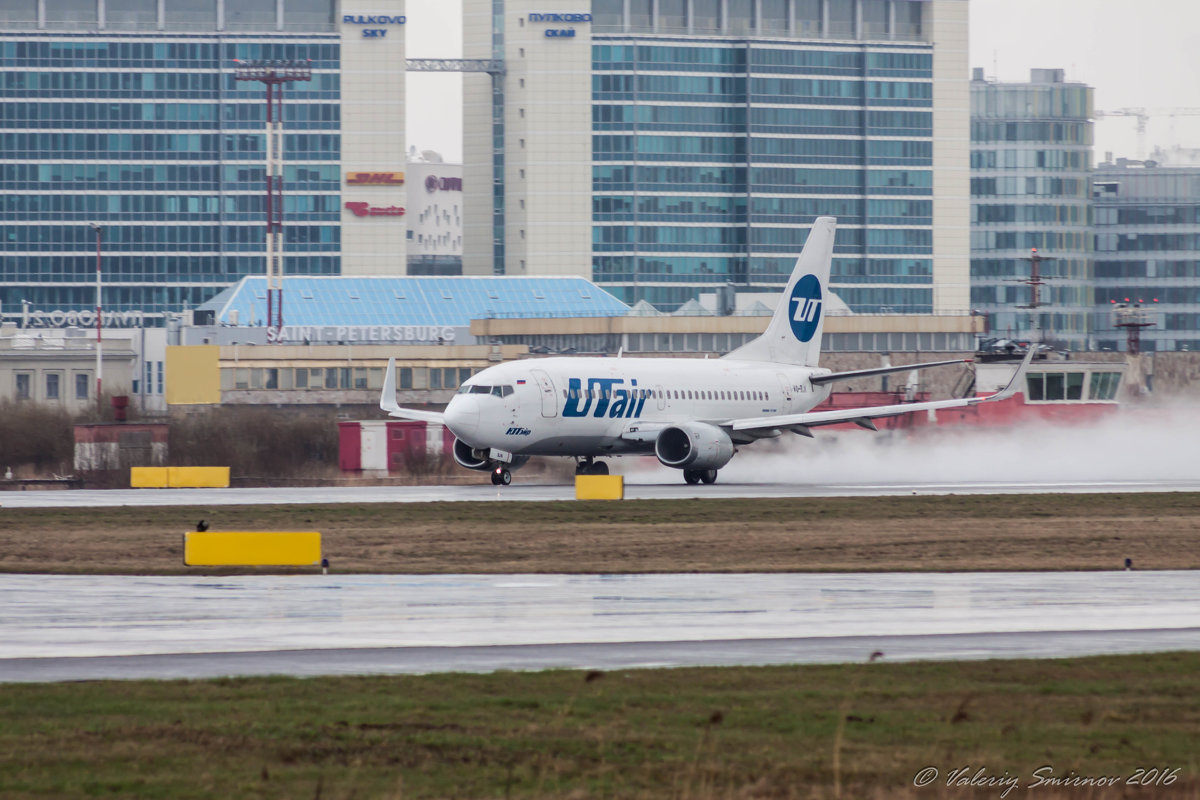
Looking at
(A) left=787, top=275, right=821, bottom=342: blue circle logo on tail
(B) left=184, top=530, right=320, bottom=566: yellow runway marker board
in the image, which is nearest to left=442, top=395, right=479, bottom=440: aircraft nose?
(A) left=787, top=275, right=821, bottom=342: blue circle logo on tail

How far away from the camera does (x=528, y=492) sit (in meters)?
55.4

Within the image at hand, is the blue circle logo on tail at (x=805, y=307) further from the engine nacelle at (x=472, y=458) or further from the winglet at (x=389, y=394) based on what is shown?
the winglet at (x=389, y=394)

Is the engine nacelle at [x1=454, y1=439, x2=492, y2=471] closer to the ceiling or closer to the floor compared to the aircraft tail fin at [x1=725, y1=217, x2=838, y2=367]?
closer to the floor

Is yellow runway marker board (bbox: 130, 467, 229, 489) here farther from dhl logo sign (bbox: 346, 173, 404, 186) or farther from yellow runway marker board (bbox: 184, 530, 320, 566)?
dhl logo sign (bbox: 346, 173, 404, 186)

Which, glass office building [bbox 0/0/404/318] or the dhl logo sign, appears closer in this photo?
glass office building [bbox 0/0/404/318]

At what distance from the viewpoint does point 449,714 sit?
16.1 metres

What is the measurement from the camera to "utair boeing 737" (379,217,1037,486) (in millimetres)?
56094

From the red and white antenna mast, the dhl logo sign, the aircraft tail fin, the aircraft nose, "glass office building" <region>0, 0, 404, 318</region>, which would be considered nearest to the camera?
the aircraft nose

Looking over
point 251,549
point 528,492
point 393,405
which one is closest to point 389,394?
point 393,405

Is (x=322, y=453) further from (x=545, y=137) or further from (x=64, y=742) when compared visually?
(x=545, y=137)

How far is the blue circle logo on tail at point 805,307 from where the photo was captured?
226 ft

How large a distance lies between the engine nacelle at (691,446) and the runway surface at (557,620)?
27.9 metres

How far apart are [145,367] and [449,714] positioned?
129058mm

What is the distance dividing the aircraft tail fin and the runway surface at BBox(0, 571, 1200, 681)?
37695mm
